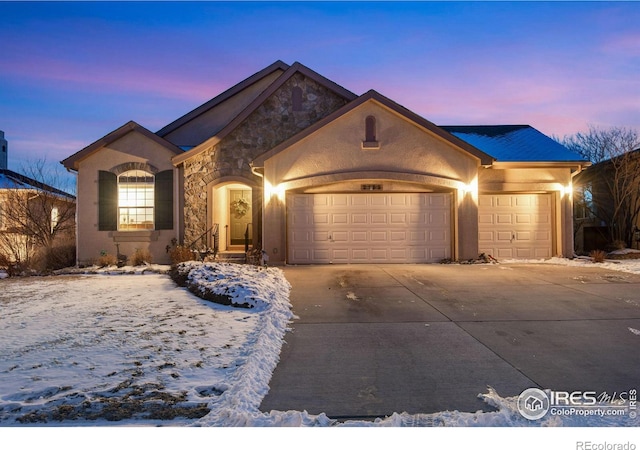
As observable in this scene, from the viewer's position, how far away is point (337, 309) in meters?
6.91

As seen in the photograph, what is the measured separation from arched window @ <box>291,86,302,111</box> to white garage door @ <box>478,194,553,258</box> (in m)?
7.42

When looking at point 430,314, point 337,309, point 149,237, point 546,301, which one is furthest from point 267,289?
point 149,237

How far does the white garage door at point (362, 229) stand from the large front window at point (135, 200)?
18.1 feet

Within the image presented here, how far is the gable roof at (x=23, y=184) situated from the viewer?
18130mm

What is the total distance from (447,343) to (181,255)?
384 inches

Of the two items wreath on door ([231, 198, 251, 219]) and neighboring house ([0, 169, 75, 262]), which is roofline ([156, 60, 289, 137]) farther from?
neighboring house ([0, 169, 75, 262])

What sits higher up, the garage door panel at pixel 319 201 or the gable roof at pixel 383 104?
the gable roof at pixel 383 104

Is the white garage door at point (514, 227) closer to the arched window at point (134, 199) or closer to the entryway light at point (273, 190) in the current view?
the entryway light at point (273, 190)

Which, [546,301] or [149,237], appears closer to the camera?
[546,301]

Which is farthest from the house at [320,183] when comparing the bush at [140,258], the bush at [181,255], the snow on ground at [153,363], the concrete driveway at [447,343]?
the snow on ground at [153,363]

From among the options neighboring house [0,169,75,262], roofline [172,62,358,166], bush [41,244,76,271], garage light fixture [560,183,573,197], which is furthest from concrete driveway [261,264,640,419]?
neighboring house [0,169,75,262]

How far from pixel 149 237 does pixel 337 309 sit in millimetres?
9772

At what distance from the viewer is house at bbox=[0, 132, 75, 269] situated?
1556 centimetres
